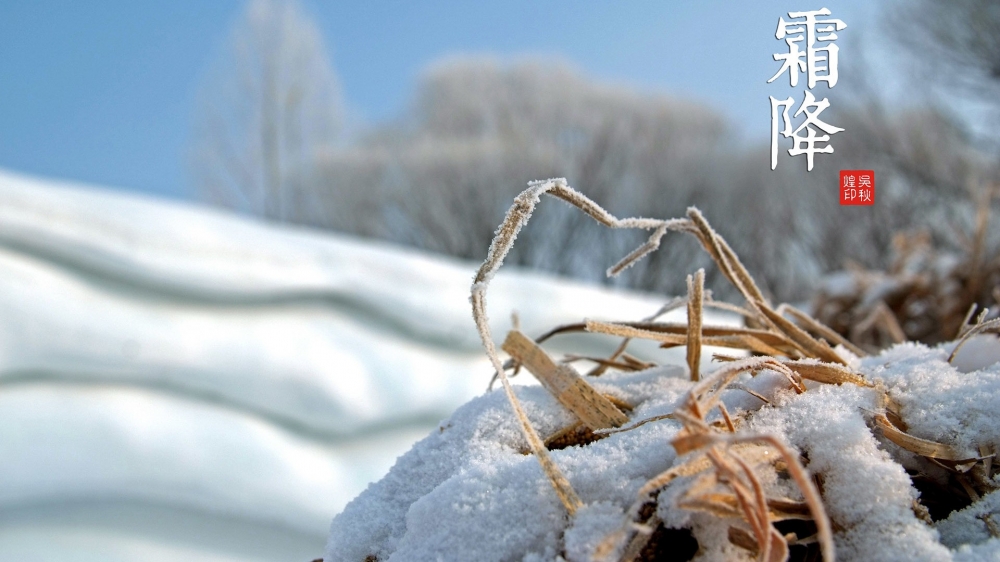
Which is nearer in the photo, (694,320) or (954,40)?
(694,320)

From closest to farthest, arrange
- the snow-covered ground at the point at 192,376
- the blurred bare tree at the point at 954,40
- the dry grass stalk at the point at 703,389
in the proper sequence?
the dry grass stalk at the point at 703,389 < the snow-covered ground at the point at 192,376 < the blurred bare tree at the point at 954,40

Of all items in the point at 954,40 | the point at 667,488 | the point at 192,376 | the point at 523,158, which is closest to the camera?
the point at 667,488

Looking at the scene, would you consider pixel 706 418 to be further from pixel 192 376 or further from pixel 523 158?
pixel 523 158

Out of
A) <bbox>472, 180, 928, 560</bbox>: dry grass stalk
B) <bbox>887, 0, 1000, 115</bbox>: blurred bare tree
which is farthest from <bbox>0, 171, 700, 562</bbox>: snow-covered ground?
<bbox>887, 0, 1000, 115</bbox>: blurred bare tree

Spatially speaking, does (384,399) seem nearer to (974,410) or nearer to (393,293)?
(393,293)

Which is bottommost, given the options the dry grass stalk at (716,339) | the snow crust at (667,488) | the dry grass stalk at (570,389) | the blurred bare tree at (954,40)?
the snow crust at (667,488)

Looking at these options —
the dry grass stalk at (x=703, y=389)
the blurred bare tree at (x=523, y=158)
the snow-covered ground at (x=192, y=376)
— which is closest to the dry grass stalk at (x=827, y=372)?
the dry grass stalk at (x=703, y=389)

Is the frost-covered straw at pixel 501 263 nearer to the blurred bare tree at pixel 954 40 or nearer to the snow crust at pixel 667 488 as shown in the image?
the snow crust at pixel 667 488

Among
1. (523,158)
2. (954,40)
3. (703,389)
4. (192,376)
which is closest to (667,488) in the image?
(703,389)

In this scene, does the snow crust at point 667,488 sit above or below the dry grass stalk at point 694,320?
below
